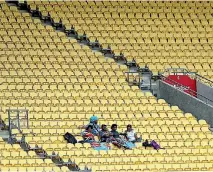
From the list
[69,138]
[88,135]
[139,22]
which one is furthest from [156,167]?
[139,22]

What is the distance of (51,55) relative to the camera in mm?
34438

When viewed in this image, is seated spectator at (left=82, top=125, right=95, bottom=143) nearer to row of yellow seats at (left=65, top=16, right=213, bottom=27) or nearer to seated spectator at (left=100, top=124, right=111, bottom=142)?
seated spectator at (left=100, top=124, right=111, bottom=142)

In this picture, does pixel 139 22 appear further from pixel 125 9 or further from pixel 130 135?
pixel 130 135

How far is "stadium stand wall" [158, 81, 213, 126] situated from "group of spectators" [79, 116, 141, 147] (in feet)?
9.44

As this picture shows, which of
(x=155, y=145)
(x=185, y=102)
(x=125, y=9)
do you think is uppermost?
(x=125, y=9)

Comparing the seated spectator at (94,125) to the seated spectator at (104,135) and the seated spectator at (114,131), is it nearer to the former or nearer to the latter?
the seated spectator at (104,135)

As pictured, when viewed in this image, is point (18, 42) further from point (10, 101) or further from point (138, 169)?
point (138, 169)

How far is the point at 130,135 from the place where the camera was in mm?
30312

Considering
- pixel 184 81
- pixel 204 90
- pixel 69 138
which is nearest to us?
pixel 69 138

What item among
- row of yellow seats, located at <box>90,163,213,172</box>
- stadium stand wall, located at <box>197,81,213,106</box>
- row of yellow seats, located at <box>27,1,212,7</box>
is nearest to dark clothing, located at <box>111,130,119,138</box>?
row of yellow seats, located at <box>90,163,213,172</box>

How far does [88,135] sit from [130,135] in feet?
3.29

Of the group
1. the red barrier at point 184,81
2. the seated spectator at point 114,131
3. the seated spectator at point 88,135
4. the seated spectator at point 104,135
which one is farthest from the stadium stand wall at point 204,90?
the seated spectator at point 88,135

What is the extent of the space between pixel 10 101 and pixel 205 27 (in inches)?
320

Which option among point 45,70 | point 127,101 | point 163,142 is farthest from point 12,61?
point 163,142
